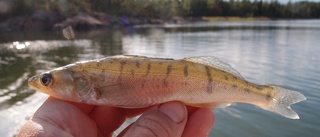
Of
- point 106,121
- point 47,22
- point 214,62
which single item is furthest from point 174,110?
point 47,22

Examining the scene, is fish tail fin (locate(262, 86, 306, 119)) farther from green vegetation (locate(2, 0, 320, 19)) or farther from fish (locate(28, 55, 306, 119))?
green vegetation (locate(2, 0, 320, 19))

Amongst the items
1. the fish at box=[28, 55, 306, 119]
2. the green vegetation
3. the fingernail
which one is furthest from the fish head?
the green vegetation

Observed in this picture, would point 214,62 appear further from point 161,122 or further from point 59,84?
point 59,84

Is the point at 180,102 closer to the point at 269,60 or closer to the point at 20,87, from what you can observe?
the point at 20,87

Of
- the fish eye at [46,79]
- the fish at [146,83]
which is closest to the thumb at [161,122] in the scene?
the fish at [146,83]

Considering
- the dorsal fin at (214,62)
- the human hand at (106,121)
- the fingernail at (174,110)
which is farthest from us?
the dorsal fin at (214,62)

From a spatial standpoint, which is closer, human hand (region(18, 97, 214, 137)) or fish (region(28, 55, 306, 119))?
human hand (region(18, 97, 214, 137))

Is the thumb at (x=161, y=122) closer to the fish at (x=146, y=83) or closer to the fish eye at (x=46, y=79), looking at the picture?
the fish at (x=146, y=83)

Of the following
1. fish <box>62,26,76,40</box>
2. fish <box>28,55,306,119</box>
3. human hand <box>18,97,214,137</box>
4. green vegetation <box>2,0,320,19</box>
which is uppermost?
green vegetation <box>2,0,320,19</box>
